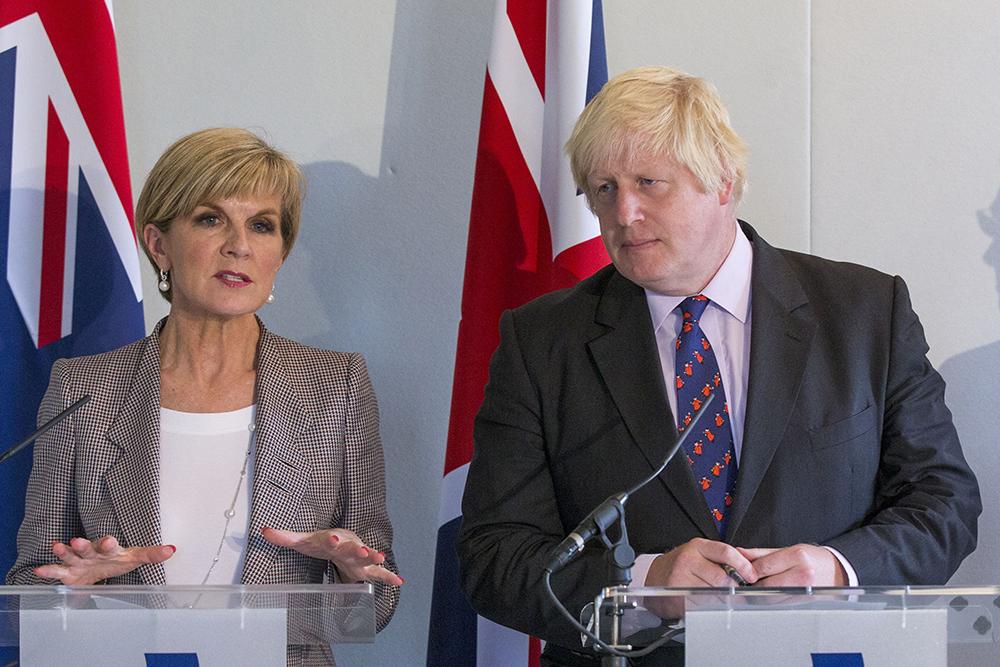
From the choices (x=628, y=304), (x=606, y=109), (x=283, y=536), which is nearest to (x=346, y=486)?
(x=283, y=536)

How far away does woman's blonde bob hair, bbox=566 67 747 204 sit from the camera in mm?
2340

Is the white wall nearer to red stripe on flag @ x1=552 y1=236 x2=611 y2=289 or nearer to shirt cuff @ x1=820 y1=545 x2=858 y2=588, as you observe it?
red stripe on flag @ x1=552 y1=236 x2=611 y2=289

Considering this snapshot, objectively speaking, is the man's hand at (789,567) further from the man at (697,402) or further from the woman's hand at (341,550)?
the woman's hand at (341,550)

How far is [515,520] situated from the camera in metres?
2.35

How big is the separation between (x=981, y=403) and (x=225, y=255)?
172 cm

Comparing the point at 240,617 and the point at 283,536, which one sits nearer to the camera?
the point at 240,617

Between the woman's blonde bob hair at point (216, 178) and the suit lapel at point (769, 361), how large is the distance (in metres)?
1.01

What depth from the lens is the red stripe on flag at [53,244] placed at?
3104 mm

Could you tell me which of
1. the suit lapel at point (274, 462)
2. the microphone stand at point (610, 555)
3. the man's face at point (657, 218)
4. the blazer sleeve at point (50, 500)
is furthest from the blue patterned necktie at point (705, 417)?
the blazer sleeve at point (50, 500)

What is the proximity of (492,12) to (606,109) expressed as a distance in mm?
1135

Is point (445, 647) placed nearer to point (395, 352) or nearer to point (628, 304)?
point (395, 352)

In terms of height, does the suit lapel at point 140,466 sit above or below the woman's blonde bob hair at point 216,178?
below

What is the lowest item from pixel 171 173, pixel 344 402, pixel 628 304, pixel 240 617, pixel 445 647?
pixel 445 647

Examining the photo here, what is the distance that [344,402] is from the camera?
109 inches
